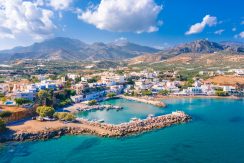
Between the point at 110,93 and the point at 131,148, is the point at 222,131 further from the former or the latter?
the point at 110,93

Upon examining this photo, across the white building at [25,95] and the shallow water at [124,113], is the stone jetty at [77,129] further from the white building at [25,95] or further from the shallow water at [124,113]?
the white building at [25,95]

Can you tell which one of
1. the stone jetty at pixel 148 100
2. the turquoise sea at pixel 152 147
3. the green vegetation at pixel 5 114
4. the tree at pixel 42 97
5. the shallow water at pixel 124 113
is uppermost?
the tree at pixel 42 97

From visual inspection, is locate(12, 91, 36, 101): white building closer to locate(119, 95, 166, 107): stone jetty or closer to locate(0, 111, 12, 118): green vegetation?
locate(0, 111, 12, 118): green vegetation

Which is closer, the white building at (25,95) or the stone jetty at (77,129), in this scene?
the stone jetty at (77,129)

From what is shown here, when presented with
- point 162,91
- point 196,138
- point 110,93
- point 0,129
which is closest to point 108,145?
point 196,138

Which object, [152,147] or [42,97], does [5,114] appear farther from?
[152,147]

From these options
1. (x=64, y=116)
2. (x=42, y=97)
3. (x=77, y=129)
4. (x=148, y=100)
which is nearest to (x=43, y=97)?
(x=42, y=97)

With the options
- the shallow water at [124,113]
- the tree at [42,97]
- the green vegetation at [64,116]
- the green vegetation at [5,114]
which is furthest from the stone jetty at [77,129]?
the tree at [42,97]

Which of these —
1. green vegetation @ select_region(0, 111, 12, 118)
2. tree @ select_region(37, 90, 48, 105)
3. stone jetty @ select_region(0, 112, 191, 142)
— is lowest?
stone jetty @ select_region(0, 112, 191, 142)

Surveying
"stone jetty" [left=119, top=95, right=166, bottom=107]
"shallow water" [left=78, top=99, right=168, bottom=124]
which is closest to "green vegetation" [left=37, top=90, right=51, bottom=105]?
"shallow water" [left=78, top=99, right=168, bottom=124]
